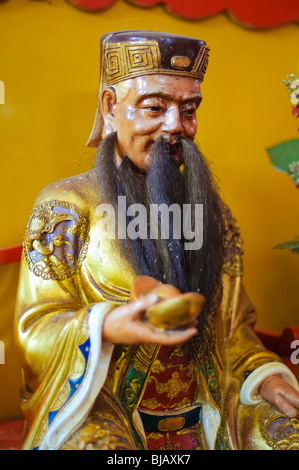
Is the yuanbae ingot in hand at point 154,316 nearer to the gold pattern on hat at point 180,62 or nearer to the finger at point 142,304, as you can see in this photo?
the finger at point 142,304

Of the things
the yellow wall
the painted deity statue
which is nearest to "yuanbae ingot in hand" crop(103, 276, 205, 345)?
the painted deity statue

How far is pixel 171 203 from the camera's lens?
1.57 meters

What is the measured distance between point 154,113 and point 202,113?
71 cm

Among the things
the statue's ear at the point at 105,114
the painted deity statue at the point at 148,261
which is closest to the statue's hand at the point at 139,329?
the painted deity statue at the point at 148,261

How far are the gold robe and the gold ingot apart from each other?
0.07 m

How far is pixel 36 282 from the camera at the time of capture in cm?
151

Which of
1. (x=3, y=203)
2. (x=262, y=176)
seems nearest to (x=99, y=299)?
(x=3, y=203)

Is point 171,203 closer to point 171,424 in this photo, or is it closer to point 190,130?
point 190,130

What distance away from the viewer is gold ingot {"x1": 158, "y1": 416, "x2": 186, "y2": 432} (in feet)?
5.09

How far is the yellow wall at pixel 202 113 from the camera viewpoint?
2006 millimetres

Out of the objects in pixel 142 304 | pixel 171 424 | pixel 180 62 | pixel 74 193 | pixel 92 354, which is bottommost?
pixel 171 424

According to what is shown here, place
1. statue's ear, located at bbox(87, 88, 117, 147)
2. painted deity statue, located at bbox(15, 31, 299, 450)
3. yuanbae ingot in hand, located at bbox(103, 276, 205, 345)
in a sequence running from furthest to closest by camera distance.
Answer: statue's ear, located at bbox(87, 88, 117, 147) < painted deity statue, located at bbox(15, 31, 299, 450) < yuanbae ingot in hand, located at bbox(103, 276, 205, 345)
